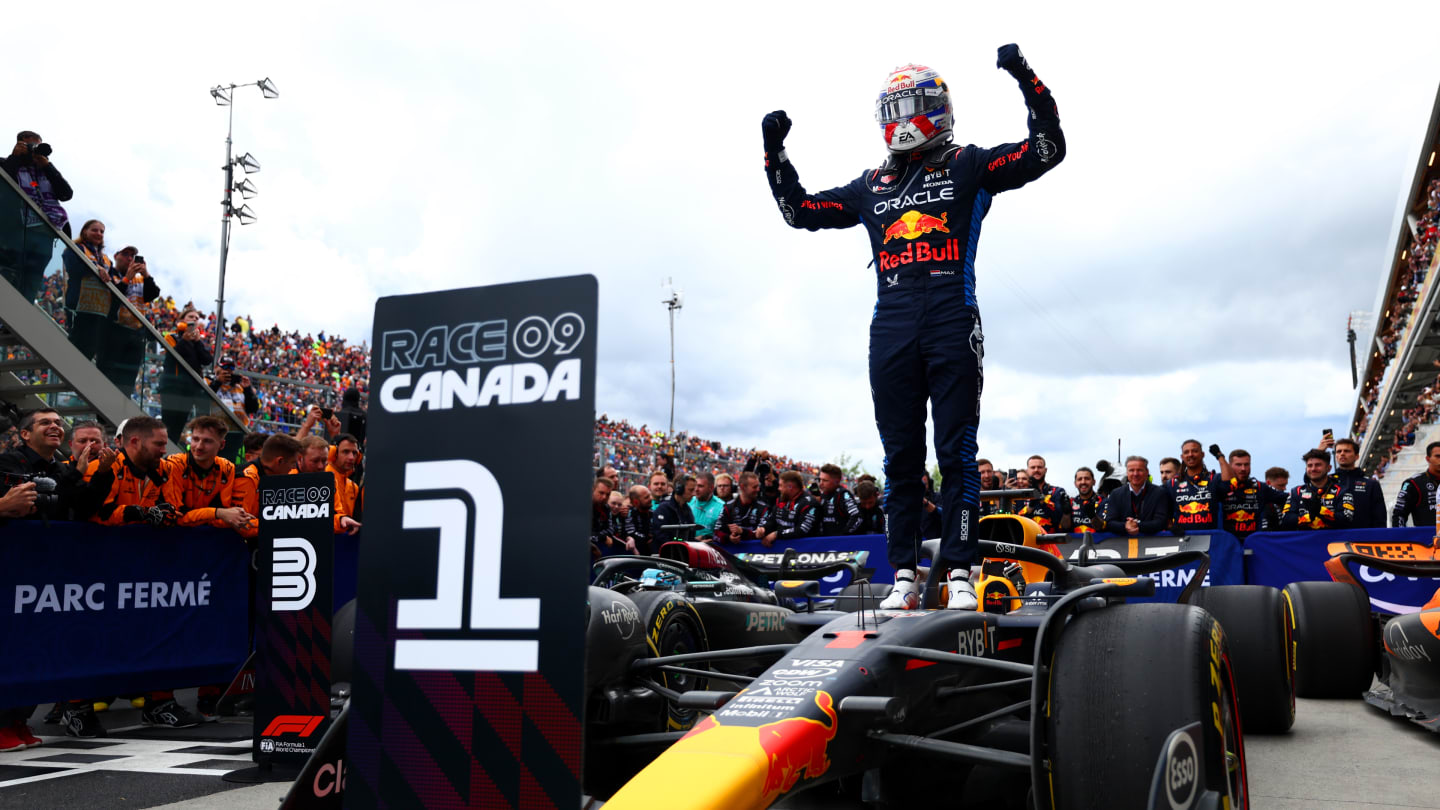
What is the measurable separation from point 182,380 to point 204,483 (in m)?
6.66

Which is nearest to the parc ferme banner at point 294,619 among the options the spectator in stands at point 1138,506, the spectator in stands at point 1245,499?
the spectator in stands at point 1138,506

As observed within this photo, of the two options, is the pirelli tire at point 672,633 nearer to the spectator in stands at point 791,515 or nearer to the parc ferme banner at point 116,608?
the parc ferme banner at point 116,608

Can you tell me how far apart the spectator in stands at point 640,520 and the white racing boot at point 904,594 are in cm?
644

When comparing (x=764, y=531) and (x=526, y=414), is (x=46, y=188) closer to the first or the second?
(x=764, y=531)

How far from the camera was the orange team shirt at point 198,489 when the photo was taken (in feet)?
21.9

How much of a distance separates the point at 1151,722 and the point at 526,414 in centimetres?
192

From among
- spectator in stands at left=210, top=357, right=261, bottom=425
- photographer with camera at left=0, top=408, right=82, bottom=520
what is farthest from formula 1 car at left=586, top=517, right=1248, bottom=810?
spectator in stands at left=210, top=357, right=261, bottom=425

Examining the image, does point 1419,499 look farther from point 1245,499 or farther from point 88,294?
point 88,294

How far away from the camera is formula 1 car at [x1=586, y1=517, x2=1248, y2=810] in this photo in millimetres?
2594

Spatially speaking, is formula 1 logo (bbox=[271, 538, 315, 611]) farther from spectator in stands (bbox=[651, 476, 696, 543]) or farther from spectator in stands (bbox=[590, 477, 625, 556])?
spectator in stands (bbox=[651, 476, 696, 543])

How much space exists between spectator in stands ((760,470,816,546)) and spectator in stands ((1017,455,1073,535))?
2056 mm

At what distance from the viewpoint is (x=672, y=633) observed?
171 inches

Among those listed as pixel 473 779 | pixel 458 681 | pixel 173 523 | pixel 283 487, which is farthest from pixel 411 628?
pixel 173 523

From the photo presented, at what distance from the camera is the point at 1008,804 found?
396 centimetres
